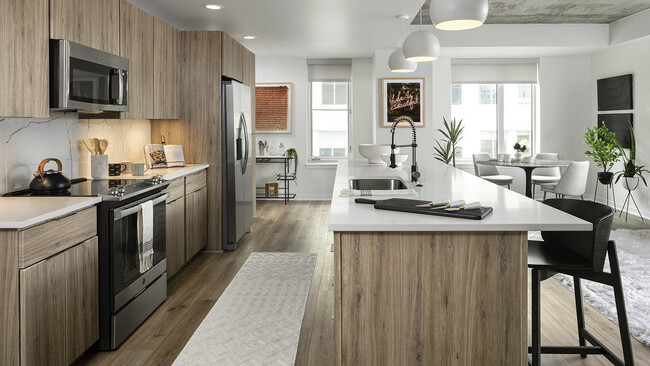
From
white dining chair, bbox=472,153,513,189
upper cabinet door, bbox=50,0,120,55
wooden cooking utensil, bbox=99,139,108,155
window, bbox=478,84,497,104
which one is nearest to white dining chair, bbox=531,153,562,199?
white dining chair, bbox=472,153,513,189

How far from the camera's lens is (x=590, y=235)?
2.24 meters

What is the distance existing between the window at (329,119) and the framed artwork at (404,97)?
1.23 metres

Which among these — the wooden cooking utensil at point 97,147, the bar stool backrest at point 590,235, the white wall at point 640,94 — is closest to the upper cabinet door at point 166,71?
the wooden cooking utensil at point 97,147

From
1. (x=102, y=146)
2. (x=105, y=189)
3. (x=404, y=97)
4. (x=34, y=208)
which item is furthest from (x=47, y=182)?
(x=404, y=97)

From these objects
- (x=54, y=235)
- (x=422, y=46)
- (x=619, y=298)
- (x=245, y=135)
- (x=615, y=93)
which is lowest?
(x=619, y=298)

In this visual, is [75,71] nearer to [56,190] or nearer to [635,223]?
[56,190]

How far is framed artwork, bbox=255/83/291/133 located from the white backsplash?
3.94 metres

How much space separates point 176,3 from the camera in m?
4.73

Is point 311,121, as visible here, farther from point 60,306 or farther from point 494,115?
point 60,306

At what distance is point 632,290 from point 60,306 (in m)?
3.68

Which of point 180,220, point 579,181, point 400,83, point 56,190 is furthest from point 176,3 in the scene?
point 579,181

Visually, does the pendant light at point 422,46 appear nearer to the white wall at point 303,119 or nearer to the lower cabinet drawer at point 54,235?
the lower cabinet drawer at point 54,235

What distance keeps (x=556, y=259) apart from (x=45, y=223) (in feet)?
7.41

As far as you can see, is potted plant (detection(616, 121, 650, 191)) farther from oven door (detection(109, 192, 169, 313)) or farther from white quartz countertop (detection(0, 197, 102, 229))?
white quartz countertop (detection(0, 197, 102, 229))
